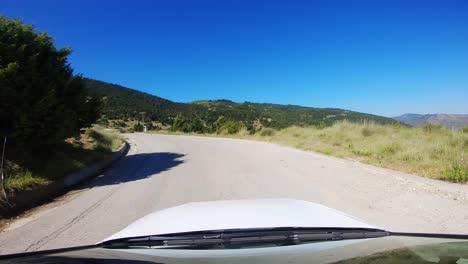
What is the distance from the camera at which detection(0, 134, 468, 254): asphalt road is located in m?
5.66

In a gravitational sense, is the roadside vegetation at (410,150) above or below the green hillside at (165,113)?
below

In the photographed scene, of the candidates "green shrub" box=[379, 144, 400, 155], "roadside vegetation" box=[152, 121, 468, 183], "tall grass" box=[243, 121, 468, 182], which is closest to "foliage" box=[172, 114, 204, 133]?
"roadside vegetation" box=[152, 121, 468, 183]

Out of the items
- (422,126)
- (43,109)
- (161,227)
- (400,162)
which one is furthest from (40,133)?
(422,126)

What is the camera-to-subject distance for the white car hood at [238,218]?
3.03 m

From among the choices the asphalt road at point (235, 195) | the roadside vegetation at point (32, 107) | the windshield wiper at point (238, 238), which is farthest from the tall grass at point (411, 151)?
the roadside vegetation at point (32, 107)

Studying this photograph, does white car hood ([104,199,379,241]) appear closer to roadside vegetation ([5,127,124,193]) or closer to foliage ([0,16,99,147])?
roadside vegetation ([5,127,124,193])

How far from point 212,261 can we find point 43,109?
865cm

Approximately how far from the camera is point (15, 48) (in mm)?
9617

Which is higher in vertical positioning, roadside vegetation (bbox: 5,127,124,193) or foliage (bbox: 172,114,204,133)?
foliage (bbox: 172,114,204,133)

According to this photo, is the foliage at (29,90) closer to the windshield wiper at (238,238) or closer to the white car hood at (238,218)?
the white car hood at (238,218)

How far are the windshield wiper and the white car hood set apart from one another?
8cm

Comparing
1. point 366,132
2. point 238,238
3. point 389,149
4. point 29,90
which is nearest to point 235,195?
point 238,238

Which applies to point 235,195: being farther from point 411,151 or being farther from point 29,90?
point 411,151

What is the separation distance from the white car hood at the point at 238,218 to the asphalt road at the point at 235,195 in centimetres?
223
